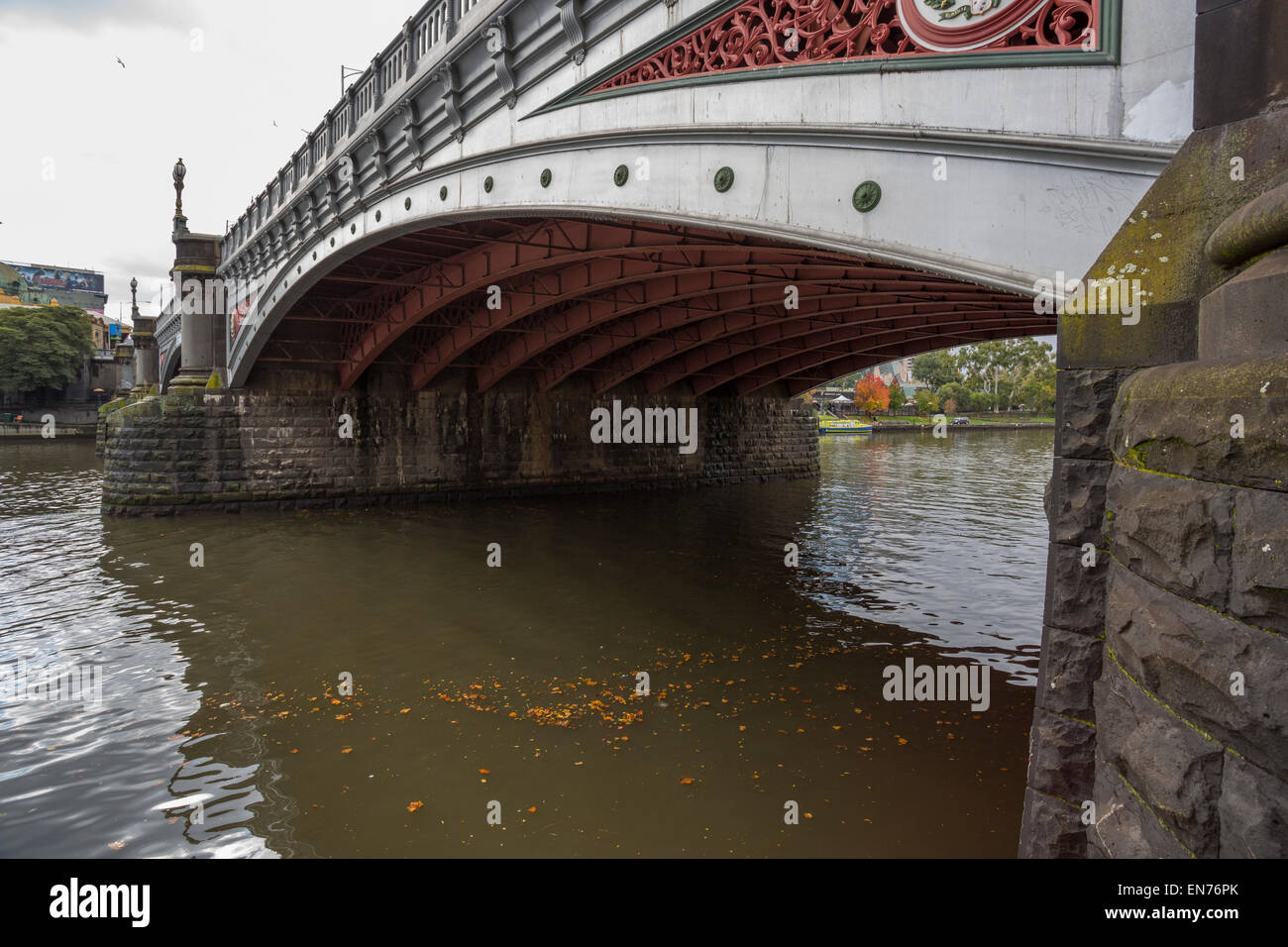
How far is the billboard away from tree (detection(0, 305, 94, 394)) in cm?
5705

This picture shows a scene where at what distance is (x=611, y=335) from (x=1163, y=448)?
18.4m

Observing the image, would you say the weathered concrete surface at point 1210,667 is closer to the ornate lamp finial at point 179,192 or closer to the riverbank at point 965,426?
the ornate lamp finial at point 179,192

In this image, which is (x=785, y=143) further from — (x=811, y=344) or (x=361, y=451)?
(x=361, y=451)

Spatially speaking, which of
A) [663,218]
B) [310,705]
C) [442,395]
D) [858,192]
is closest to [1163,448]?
[858,192]

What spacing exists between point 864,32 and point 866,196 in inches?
41.1

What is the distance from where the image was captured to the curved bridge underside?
1258cm

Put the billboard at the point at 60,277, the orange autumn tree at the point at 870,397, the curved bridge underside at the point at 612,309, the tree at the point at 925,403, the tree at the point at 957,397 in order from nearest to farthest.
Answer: the curved bridge underside at the point at 612,309
the tree at the point at 925,403
the orange autumn tree at the point at 870,397
the tree at the point at 957,397
the billboard at the point at 60,277

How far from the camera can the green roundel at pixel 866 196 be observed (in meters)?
5.27

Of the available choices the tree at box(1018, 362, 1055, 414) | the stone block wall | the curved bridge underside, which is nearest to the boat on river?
the tree at box(1018, 362, 1055, 414)

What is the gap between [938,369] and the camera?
89688 millimetres

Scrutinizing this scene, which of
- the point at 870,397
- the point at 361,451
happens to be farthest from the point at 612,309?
the point at 870,397

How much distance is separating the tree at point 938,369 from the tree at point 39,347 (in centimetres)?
8264

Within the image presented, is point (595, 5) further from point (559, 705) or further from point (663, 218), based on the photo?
point (559, 705)

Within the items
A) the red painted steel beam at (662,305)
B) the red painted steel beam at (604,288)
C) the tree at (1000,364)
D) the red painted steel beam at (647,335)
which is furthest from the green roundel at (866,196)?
the tree at (1000,364)
